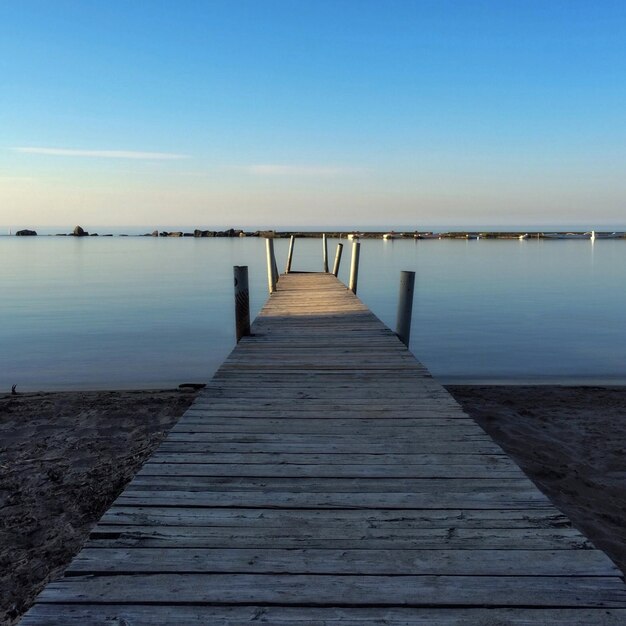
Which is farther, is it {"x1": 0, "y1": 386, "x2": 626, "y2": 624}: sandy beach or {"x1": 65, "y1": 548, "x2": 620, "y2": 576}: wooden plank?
{"x1": 0, "y1": 386, "x2": 626, "y2": 624}: sandy beach

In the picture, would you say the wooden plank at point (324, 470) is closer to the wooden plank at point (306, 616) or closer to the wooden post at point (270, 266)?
the wooden plank at point (306, 616)

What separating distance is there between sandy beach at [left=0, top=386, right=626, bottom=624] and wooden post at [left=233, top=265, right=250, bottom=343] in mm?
1484

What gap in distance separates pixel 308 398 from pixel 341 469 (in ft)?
5.38

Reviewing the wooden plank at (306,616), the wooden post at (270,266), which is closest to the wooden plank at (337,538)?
the wooden plank at (306,616)

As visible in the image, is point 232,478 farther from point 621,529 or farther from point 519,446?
point 519,446

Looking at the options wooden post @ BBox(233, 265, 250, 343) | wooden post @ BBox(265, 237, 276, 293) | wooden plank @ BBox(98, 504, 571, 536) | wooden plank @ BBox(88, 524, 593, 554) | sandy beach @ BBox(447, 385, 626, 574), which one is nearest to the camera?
wooden plank @ BBox(88, 524, 593, 554)

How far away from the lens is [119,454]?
6285 millimetres

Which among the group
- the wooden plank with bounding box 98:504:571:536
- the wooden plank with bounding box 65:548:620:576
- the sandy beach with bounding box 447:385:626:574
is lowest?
the sandy beach with bounding box 447:385:626:574

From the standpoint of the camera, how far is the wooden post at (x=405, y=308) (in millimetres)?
8812

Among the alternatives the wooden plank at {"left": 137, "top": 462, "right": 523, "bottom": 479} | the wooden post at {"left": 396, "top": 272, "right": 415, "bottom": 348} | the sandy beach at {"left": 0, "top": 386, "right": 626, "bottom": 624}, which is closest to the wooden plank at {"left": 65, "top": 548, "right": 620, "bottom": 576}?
the wooden plank at {"left": 137, "top": 462, "right": 523, "bottom": 479}

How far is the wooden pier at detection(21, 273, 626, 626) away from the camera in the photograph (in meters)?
2.07

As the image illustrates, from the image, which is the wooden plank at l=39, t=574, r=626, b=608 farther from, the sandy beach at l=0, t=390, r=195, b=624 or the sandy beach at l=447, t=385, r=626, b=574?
the sandy beach at l=447, t=385, r=626, b=574

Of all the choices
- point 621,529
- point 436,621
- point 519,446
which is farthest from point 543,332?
point 436,621

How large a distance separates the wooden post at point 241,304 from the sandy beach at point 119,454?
1.48m
